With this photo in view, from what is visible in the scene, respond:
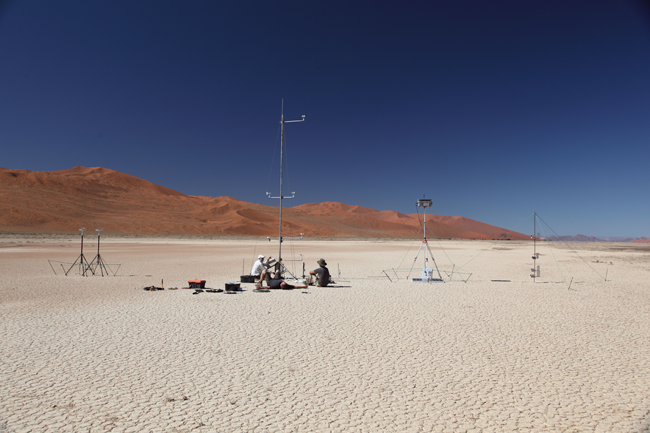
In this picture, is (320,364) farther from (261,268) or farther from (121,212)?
(121,212)

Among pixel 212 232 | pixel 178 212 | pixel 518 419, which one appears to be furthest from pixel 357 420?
pixel 178 212

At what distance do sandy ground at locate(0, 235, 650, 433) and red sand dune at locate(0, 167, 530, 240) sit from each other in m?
67.6

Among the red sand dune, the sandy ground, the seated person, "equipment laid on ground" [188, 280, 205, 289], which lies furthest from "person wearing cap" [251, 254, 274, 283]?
the red sand dune

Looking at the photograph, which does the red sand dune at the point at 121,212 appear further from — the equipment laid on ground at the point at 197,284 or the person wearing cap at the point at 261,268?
the equipment laid on ground at the point at 197,284

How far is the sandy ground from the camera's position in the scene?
4.01 metres

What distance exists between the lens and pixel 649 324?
8141mm

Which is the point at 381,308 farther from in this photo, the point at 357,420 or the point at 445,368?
the point at 357,420

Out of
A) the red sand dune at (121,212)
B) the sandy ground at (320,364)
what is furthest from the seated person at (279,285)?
the red sand dune at (121,212)

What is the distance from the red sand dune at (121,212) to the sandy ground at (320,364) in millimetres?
67643

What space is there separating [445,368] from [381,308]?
162 inches

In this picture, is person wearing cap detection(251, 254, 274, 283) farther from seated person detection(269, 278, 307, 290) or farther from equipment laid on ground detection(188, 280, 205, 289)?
equipment laid on ground detection(188, 280, 205, 289)

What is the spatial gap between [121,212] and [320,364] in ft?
339

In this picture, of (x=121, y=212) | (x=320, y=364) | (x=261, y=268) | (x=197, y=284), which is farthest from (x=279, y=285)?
(x=121, y=212)

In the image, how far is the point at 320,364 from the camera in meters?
5.55
